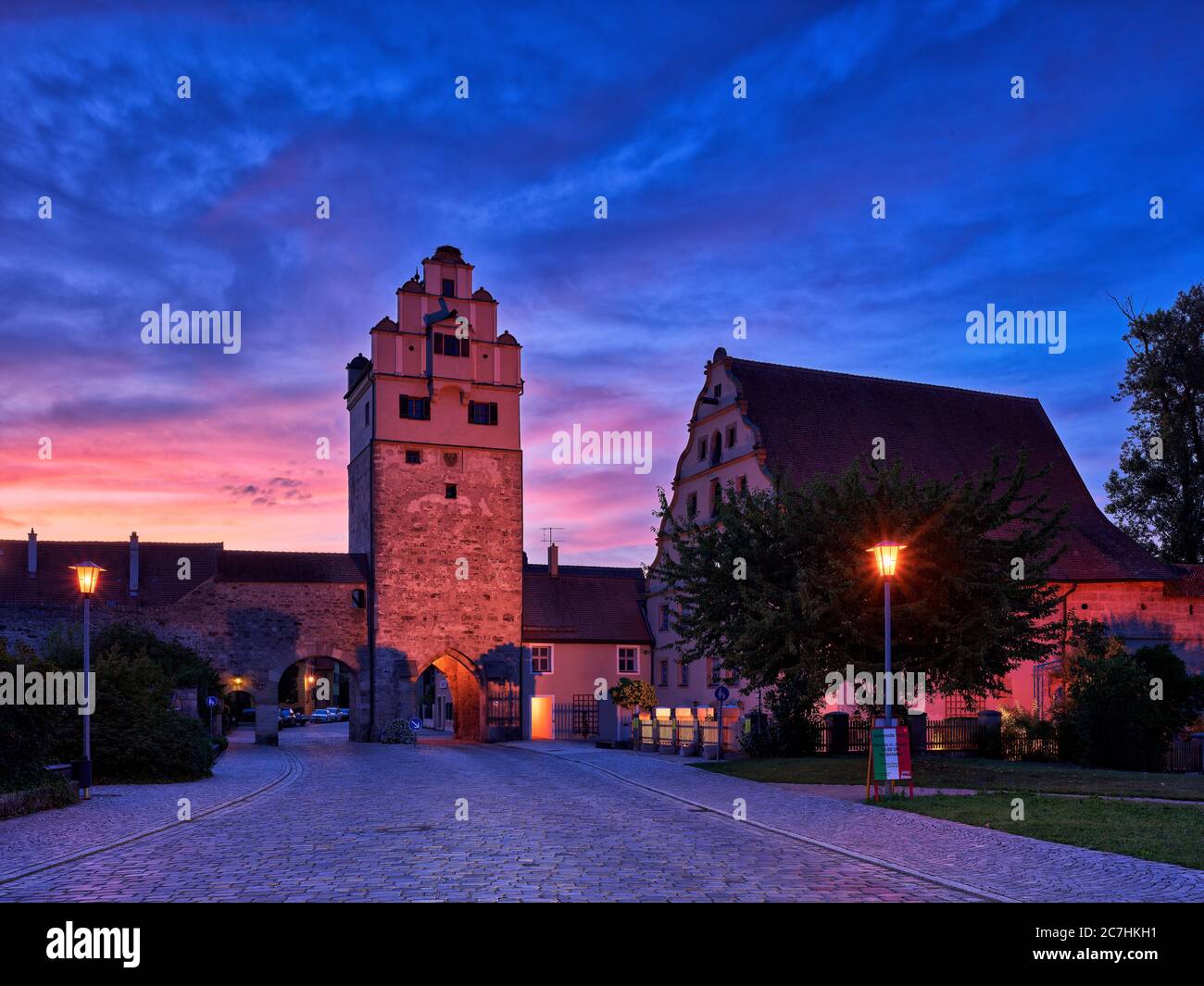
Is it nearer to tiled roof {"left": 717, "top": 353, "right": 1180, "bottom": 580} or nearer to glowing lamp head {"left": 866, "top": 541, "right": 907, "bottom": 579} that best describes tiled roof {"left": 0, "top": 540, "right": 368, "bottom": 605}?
tiled roof {"left": 717, "top": 353, "right": 1180, "bottom": 580}

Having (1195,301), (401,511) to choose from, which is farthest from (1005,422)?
(401,511)

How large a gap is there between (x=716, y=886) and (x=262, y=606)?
132ft

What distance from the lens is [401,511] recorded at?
5056 cm

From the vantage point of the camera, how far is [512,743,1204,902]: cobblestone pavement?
34.4 ft

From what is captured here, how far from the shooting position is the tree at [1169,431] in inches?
1933

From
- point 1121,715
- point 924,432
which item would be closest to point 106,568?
point 924,432

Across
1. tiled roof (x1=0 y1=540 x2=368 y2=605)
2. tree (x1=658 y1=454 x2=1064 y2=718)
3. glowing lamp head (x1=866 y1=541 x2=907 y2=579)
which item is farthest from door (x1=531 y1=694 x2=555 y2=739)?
glowing lamp head (x1=866 y1=541 x2=907 y2=579)

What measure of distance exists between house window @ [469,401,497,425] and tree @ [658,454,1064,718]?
27664 millimetres

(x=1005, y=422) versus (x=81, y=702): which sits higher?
(x=1005, y=422)

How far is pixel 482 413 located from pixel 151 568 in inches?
625

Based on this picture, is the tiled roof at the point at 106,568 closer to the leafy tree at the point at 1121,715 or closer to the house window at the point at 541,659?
the house window at the point at 541,659

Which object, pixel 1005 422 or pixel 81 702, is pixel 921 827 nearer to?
pixel 81 702

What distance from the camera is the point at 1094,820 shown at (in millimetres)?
16094

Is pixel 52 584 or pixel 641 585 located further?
pixel 641 585
